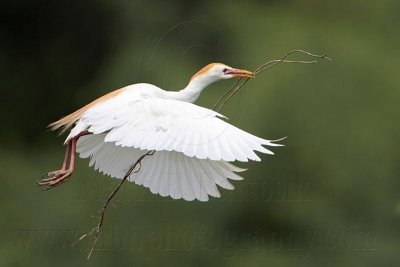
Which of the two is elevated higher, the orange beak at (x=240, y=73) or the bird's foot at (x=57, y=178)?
the orange beak at (x=240, y=73)

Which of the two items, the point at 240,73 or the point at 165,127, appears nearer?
the point at 165,127

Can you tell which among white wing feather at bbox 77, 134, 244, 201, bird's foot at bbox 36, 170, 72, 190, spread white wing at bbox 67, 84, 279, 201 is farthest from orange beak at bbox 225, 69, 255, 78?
bird's foot at bbox 36, 170, 72, 190

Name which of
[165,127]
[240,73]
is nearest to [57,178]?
[165,127]

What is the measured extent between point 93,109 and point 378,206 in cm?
291

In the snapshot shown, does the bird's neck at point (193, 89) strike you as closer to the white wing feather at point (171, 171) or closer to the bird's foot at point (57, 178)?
the white wing feather at point (171, 171)

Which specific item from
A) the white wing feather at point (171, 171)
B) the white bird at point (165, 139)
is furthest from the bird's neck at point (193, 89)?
the white wing feather at point (171, 171)

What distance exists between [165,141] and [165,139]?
1 cm

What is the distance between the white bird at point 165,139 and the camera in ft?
9.45

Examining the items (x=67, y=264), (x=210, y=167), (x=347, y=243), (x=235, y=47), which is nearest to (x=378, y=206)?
(x=347, y=243)

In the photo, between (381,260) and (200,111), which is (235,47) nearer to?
(200,111)

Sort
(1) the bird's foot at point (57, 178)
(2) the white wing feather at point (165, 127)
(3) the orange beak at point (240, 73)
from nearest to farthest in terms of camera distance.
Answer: (2) the white wing feather at point (165, 127) < (1) the bird's foot at point (57, 178) < (3) the orange beak at point (240, 73)

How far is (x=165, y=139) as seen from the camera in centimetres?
291

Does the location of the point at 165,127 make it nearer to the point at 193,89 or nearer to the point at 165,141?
the point at 165,141

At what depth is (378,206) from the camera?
5734mm
